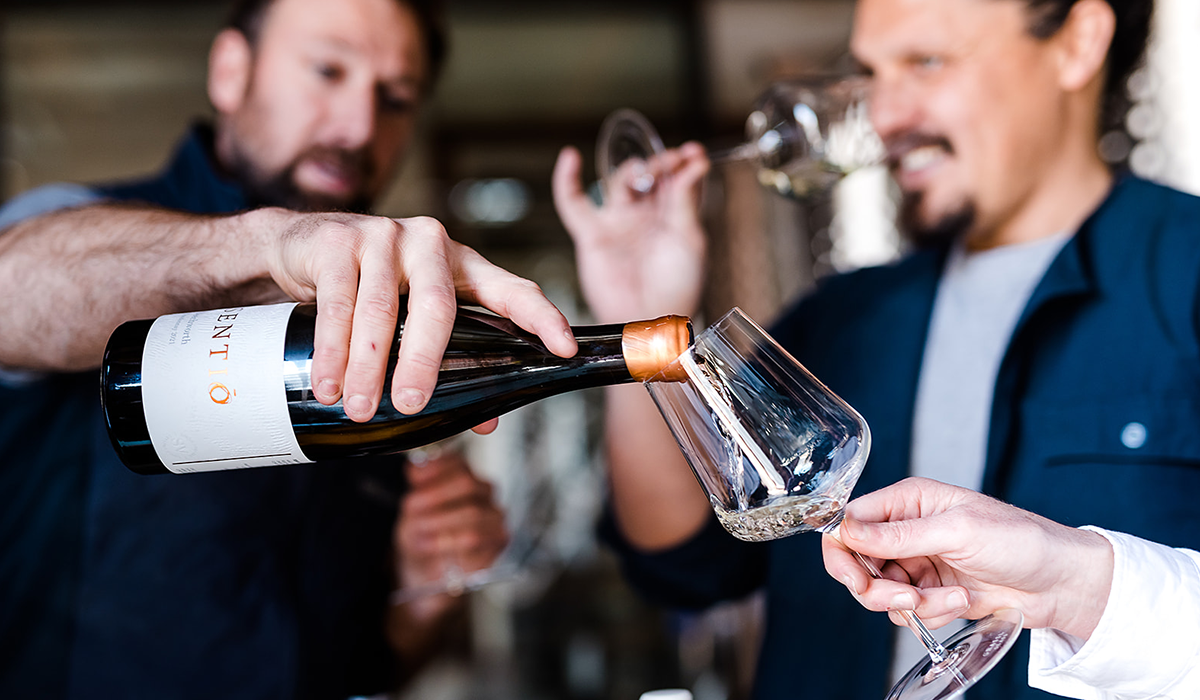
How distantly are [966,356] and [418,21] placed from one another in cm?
96

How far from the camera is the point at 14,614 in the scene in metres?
0.98

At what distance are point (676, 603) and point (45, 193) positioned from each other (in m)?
1.01

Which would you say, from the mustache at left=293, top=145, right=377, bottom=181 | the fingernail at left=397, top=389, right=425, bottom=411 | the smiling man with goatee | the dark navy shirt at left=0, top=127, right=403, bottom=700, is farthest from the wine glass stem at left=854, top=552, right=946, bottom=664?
the mustache at left=293, top=145, right=377, bottom=181

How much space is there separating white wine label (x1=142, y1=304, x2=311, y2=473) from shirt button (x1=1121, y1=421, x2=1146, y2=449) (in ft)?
2.96

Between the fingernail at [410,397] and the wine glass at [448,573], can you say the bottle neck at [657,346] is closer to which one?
the fingernail at [410,397]

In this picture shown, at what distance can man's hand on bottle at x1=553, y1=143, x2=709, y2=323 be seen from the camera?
1.28m

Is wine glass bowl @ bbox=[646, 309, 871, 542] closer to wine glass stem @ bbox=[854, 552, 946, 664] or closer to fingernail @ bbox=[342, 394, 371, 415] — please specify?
wine glass stem @ bbox=[854, 552, 946, 664]

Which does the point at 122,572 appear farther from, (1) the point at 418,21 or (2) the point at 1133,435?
(2) the point at 1133,435

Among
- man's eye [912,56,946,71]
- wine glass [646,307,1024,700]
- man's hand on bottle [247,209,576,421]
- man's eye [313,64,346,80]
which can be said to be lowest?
wine glass [646,307,1024,700]

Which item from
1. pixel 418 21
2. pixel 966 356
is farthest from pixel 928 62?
pixel 418 21

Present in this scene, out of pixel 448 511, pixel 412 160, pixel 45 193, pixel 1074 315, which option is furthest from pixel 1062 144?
pixel 412 160

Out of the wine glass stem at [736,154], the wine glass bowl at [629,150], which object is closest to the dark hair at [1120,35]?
the wine glass stem at [736,154]

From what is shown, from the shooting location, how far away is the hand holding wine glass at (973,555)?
61cm

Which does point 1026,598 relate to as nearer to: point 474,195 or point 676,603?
point 676,603
